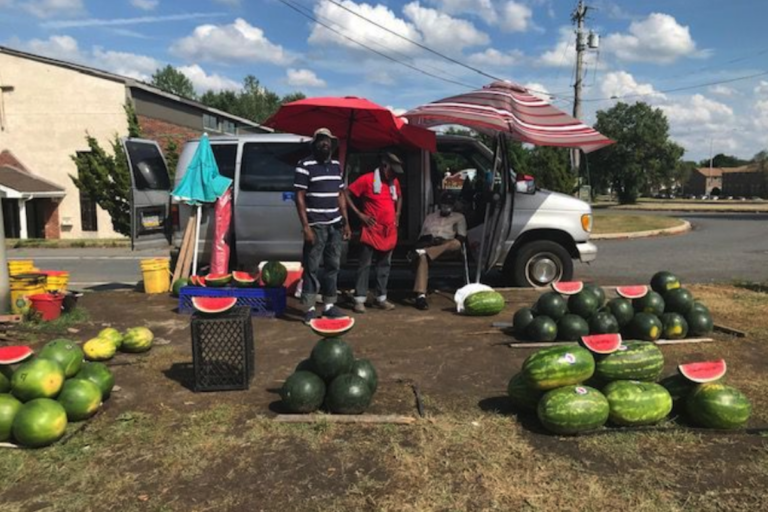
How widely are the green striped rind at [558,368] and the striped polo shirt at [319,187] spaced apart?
133 inches

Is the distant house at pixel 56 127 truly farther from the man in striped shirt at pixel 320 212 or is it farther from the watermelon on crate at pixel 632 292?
the watermelon on crate at pixel 632 292

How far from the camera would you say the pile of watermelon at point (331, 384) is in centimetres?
387

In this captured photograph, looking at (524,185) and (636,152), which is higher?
(636,152)

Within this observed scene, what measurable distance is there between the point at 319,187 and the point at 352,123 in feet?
5.86

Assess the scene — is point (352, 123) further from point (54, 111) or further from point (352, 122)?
point (54, 111)

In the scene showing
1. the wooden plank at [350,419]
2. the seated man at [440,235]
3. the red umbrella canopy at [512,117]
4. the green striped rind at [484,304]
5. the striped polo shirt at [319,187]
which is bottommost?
the wooden plank at [350,419]

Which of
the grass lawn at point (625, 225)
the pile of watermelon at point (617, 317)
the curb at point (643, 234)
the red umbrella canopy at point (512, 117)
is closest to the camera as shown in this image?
the pile of watermelon at point (617, 317)

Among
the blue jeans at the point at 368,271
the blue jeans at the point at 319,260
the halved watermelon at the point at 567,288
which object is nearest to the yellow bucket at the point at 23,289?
the blue jeans at the point at 319,260

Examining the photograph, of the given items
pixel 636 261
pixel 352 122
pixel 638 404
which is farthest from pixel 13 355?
pixel 636 261

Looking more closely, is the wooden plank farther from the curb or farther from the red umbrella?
the curb

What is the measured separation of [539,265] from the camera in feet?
27.6

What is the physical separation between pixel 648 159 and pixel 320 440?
191 ft

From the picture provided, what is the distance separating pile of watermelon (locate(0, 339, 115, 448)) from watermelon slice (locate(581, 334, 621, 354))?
3467 mm

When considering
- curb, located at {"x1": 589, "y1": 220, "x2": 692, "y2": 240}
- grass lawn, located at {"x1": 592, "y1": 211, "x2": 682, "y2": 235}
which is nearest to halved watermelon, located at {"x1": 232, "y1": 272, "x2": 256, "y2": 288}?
curb, located at {"x1": 589, "y1": 220, "x2": 692, "y2": 240}
